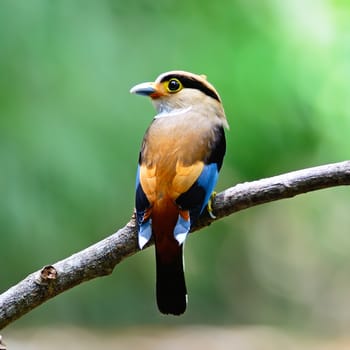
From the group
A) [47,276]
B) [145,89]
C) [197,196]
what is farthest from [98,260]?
[145,89]

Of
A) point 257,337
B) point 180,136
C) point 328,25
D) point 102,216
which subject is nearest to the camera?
point 180,136

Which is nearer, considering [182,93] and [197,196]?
[197,196]

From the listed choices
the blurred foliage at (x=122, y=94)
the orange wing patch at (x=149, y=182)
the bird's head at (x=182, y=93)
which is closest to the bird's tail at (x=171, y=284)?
the orange wing patch at (x=149, y=182)

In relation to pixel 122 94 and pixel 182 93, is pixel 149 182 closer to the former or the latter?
pixel 182 93

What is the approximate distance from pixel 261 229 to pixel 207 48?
1.05 metres

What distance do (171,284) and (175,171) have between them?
Answer: 22cm

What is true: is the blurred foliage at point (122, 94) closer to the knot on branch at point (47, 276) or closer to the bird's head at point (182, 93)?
the bird's head at point (182, 93)

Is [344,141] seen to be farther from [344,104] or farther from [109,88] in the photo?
[109,88]

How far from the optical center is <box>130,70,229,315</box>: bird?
1704 millimetres

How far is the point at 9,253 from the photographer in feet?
10.8

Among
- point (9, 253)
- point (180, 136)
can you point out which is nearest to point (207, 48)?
point (9, 253)

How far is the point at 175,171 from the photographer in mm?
1759

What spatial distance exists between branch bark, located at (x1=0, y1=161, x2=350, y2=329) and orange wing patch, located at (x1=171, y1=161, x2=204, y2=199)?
6 cm

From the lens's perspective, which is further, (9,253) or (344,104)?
(9,253)
